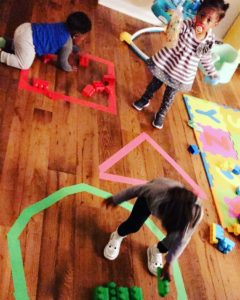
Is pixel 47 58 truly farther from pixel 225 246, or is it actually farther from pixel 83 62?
pixel 225 246

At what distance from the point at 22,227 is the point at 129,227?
1.41 feet

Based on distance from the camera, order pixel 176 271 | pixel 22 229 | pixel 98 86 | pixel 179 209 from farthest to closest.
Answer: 1. pixel 98 86
2. pixel 176 271
3. pixel 22 229
4. pixel 179 209

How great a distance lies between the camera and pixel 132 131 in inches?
78.1

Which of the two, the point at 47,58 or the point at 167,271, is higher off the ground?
the point at 167,271

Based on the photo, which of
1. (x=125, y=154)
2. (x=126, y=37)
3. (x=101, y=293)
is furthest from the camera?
(x=126, y=37)

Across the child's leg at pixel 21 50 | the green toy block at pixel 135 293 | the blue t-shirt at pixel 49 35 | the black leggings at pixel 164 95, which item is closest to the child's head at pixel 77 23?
the blue t-shirt at pixel 49 35

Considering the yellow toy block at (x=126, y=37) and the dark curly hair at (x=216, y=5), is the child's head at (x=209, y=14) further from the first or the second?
the yellow toy block at (x=126, y=37)

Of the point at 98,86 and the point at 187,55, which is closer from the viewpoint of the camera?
the point at 187,55

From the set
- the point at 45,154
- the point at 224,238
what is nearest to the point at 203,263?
the point at 224,238

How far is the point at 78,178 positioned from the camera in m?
1.63

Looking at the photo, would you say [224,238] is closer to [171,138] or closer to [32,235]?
[171,138]

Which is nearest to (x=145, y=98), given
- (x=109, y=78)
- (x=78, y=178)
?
(x=109, y=78)

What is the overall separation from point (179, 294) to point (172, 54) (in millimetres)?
1231

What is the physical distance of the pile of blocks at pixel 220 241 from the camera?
162cm
